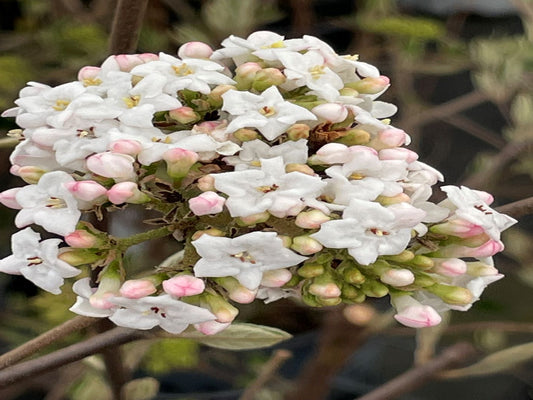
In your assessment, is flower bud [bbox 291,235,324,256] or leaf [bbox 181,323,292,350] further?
leaf [bbox 181,323,292,350]

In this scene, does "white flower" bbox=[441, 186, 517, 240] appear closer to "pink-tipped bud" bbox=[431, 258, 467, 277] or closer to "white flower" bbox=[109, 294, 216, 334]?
"pink-tipped bud" bbox=[431, 258, 467, 277]

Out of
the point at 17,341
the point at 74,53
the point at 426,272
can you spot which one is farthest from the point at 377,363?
the point at 426,272

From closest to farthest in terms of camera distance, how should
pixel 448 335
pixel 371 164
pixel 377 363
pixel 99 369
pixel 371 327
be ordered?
1. pixel 371 164
2. pixel 99 369
3. pixel 371 327
4. pixel 377 363
5. pixel 448 335

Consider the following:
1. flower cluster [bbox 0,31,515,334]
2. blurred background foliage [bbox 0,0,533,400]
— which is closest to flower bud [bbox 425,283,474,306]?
flower cluster [bbox 0,31,515,334]

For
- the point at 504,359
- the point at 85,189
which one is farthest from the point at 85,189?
the point at 504,359

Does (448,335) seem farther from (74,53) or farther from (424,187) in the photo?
(424,187)

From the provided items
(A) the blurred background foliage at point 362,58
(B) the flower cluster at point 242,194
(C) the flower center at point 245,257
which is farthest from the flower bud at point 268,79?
(A) the blurred background foliage at point 362,58

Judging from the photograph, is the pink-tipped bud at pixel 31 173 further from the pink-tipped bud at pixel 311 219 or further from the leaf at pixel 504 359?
the leaf at pixel 504 359
